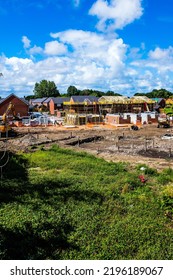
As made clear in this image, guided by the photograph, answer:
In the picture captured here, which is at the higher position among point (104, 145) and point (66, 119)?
point (66, 119)

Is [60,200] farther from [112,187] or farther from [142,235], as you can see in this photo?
[142,235]

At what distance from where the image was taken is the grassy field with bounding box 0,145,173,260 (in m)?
8.91

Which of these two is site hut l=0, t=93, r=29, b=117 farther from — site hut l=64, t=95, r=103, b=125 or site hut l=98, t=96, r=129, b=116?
site hut l=98, t=96, r=129, b=116

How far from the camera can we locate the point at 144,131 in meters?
45.0

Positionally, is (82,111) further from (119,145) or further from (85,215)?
(85,215)

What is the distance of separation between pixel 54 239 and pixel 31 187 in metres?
5.40

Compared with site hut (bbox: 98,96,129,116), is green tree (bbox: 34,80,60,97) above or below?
above

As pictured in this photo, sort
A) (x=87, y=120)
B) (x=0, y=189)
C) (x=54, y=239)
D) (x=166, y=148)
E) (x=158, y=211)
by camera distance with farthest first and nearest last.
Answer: (x=87, y=120)
(x=166, y=148)
(x=0, y=189)
(x=158, y=211)
(x=54, y=239)

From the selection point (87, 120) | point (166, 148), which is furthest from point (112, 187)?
point (87, 120)

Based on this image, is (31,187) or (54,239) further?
(31,187)

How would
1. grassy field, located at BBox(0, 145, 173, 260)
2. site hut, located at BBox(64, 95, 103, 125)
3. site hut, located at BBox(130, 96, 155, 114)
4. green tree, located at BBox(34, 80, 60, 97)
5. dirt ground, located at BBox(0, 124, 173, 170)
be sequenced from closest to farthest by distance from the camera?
grassy field, located at BBox(0, 145, 173, 260) < dirt ground, located at BBox(0, 124, 173, 170) < site hut, located at BBox(64, 95, 103, 125) < site hut, located at BBox(130, 96, 155, 114) < green tree, located at BBox(34, 80, 60, 97)

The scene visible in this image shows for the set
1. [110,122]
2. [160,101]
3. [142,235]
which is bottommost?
[142,235]

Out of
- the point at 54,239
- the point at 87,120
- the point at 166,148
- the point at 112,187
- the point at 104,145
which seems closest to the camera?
the point at 54,239

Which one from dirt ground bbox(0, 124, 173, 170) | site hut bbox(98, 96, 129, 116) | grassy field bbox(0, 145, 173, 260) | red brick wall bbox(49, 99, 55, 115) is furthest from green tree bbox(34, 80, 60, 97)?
grassy field bbox(0, 145, 173, 260)
